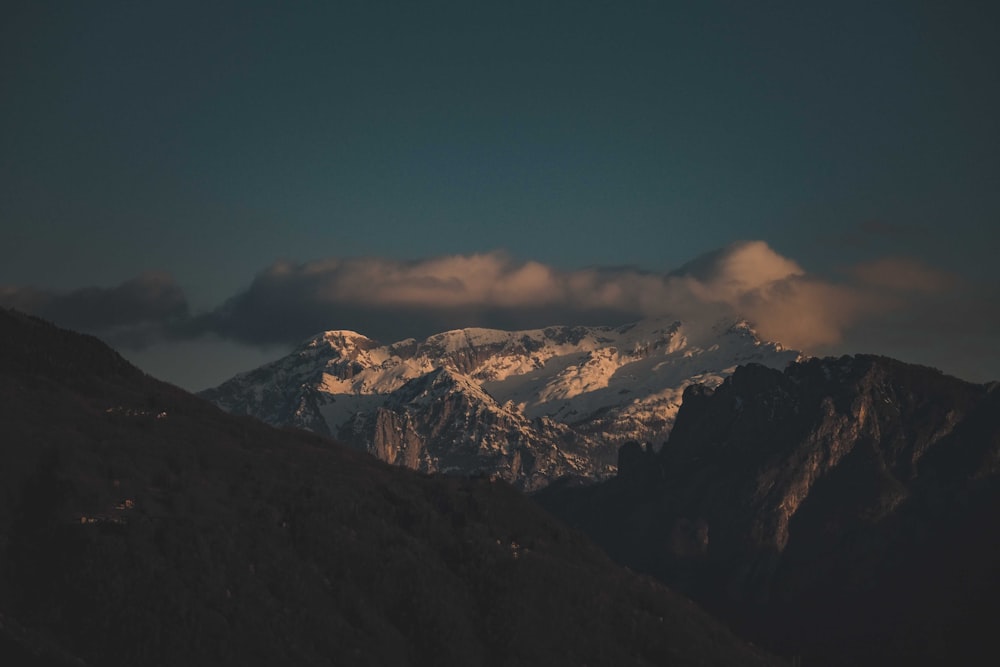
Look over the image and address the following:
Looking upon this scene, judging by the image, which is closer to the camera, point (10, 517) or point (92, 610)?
point (92, 610)

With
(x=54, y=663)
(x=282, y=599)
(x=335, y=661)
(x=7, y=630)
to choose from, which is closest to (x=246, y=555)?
(x=282, y=599)

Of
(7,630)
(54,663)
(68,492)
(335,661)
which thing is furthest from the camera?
(68,492)

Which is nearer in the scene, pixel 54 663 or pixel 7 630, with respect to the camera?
pixel 54 663

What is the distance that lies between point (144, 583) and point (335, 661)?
2512 cm

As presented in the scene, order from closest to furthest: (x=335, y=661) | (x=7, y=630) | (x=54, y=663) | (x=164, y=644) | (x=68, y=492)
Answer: (x=54, y=663) < (x=7, y=630) < (x=164, y=644) < (x=335, y=661) < (x=68, y=492)

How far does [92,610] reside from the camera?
6973 inches

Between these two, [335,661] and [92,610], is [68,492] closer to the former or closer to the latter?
[92,610]

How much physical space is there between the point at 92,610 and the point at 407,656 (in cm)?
4238

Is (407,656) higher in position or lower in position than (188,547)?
lower

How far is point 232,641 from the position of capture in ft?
593

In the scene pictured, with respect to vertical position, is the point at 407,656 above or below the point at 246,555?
below

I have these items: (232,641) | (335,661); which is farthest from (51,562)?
(335,661)

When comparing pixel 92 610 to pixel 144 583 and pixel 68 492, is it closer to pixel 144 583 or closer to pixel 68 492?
pixel 144 583

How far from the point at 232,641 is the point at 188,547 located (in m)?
18.1
